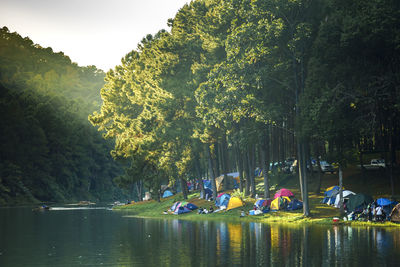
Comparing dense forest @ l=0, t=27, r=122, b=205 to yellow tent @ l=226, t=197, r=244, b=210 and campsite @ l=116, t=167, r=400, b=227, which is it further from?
yellow tent @ l=226, t=197, r=244, b=210

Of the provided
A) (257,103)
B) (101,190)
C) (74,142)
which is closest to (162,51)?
(257,103)

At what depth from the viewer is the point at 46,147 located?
13838 cm

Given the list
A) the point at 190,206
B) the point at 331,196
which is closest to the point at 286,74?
the point at 331,196

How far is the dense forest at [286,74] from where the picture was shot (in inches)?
1748

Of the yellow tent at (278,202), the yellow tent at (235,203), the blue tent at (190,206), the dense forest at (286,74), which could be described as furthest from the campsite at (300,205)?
the dense forest at (286,74)

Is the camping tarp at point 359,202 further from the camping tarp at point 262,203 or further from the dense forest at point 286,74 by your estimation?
the camping tarp at point 262,203

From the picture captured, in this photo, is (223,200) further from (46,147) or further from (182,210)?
(46,147)

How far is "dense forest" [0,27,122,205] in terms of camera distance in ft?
416

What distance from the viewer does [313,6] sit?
48.3 m

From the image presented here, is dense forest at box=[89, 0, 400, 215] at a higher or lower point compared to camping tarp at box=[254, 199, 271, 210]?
higher

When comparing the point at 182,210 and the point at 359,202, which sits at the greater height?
the point at 359,202

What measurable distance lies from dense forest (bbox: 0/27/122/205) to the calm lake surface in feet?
256

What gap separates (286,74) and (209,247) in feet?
79.2

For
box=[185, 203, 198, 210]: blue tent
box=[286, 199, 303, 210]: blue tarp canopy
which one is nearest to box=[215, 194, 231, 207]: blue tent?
box=[185, 203, 198, 210]: blue tent
